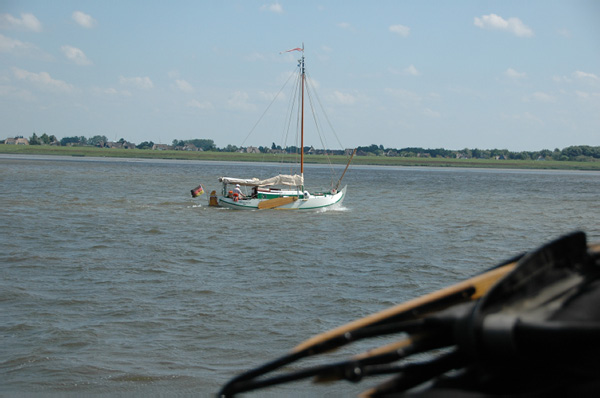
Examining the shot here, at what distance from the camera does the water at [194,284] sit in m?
10.5

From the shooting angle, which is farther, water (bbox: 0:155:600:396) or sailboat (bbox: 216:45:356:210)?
sailboat (bbox: 216:45:356:210)

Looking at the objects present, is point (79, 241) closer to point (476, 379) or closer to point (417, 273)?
point (417, 273)

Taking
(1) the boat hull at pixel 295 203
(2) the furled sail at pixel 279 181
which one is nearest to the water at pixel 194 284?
(1) the boat hull at pixel 295 203

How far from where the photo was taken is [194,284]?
17.3m

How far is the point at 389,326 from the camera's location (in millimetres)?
2318

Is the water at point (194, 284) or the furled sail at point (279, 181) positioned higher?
the furled sail at point (279, 181)

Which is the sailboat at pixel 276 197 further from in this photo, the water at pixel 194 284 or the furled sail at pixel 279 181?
the water at pixel 194 284

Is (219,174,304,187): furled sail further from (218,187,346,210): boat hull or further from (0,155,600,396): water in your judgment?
(0,155,600,396): water

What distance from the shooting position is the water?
1051cm

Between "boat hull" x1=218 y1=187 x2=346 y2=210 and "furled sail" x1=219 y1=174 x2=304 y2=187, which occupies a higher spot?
"furled sail" x1=219 y1=174 x2=304 y2=187

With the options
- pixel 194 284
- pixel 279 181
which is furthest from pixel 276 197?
pixel 194 284

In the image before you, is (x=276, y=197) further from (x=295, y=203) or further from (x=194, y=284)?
(x=194, y=284)

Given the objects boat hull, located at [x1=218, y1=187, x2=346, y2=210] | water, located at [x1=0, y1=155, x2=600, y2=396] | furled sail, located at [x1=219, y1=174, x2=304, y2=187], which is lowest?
water, located at [x1=0, y1=155, x2=600, y2=396]

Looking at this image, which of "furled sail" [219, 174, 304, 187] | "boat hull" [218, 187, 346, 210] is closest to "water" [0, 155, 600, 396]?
"boat hull" [218, 187, 346, 210]
